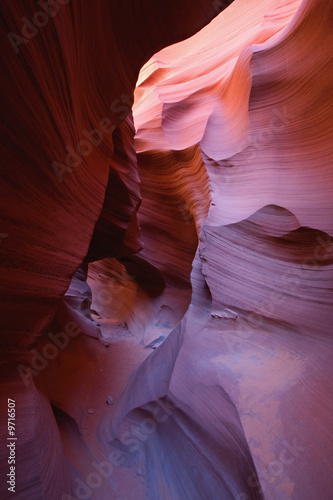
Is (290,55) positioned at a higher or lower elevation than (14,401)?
higher

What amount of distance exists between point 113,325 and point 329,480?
27.1 ft

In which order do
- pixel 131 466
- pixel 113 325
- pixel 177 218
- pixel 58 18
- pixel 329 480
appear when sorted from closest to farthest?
pixel 58 18 < pixel 329 480 < pixel 131 466 < pixel 177 218 < pixel 113 325

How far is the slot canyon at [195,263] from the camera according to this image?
6.89 ft

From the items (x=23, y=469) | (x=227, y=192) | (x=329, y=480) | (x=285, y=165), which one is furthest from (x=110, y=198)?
(x=329, y=480)

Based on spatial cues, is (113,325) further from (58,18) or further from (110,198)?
(58,18)

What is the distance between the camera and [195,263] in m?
5.31

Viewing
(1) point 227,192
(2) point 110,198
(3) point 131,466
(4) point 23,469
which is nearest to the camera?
(4) point 23,469

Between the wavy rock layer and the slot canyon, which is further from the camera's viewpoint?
the wavy rock layer

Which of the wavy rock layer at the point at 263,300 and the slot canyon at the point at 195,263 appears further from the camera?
the wavy rock layer at the point at 263,300

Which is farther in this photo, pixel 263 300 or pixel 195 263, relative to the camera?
pixel 195 263

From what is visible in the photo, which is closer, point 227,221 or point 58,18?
point 58,18

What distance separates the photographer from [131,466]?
370 centimetres

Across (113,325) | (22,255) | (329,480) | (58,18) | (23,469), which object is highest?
(58,18)

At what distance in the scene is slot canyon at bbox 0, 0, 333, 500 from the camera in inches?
82.7
